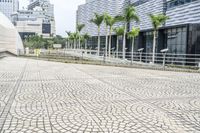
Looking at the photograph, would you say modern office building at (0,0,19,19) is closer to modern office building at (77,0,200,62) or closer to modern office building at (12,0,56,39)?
modern office building at (12,0,56,39)

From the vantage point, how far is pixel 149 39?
41.8 m

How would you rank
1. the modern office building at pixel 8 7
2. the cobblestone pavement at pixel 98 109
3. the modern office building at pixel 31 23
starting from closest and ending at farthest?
the cobblestone pavement at pixel 98 109 < the modern office building at pixel 31 23 < the modern office building at pixel 8 7

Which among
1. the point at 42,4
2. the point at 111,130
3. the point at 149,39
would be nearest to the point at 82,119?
the point at 111,130

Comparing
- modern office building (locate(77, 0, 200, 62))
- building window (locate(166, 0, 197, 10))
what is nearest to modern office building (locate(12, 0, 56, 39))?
modern office building (locate(77, 0, 200, 62))

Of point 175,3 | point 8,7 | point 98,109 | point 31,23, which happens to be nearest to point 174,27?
point 175,3

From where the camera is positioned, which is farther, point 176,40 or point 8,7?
point 8,7

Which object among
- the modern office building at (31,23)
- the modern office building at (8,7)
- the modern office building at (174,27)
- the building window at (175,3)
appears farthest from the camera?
the modern office building at (8,7)

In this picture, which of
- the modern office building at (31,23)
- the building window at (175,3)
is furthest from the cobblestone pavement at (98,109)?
the modern office building at (31,23)

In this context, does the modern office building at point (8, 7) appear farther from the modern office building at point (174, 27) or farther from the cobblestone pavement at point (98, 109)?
the cobblestone pavement at point (98, 109)

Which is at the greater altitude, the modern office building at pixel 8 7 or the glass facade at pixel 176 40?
the modern office building at pixel 8 7

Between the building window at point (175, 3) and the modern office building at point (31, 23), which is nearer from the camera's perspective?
the building window at point (175, 3)

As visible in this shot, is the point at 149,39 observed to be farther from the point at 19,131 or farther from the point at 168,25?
the point at 19,131

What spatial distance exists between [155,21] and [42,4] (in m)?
179

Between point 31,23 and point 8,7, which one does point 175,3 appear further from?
point 8,7
